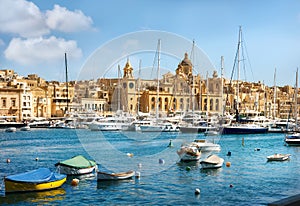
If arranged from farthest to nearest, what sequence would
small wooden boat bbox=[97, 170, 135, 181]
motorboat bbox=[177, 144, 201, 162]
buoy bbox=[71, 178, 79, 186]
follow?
motorboat bbox=[177, 144, 201, 162], small wooden boat bbox=[97, 170, 135, 181], buoy bbox=[71, 178, 79, 186]

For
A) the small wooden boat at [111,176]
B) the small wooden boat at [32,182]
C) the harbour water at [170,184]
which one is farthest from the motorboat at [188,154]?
the small wooden boat at [32,182]

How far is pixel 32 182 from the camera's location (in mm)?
16234

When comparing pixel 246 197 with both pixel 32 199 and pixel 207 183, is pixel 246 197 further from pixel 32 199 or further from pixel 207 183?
pixel 32 199

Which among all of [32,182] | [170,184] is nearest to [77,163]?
[32,182]

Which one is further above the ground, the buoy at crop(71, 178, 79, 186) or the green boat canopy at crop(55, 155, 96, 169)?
the green boat canopy at crop(55, 155, 96, 169)

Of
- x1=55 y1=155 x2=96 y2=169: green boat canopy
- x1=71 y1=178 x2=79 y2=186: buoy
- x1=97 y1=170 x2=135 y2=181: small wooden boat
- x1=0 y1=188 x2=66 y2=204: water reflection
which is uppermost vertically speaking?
x1=55 y1=155 x2=96 y2=169: green boat canopy

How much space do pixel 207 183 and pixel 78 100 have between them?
57703 millimetres

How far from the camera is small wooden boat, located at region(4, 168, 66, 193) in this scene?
52.6 feet

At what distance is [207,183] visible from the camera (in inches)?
731

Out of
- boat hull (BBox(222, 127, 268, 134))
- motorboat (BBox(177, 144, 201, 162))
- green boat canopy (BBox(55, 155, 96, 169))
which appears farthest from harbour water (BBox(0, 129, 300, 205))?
boat hull (BBox(222, 127, 268, 134))

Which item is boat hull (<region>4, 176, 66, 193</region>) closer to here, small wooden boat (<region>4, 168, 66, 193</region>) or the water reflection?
small wooden boat (<region>4, 168, 66, 193</region>)

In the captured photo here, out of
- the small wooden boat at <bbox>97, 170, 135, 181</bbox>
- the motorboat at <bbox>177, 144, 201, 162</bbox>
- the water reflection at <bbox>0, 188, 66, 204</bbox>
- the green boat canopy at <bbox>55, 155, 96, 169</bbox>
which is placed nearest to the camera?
the water reflection at <bbox>0, 188, 66, 204</bbox>

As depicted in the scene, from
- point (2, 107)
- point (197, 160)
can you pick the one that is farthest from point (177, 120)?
point (197, 160)

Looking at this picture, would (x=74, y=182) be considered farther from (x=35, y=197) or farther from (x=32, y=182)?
(x=35, y=197)
